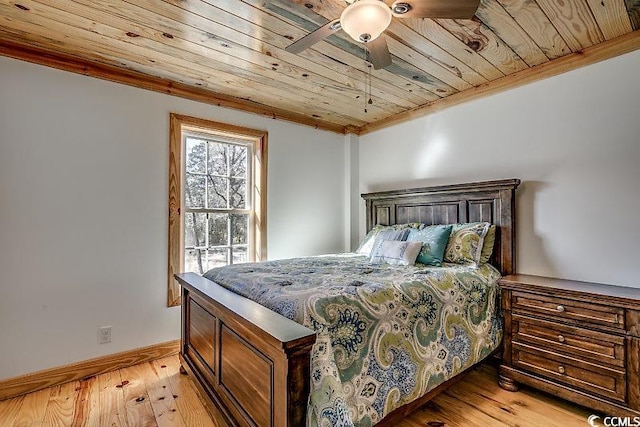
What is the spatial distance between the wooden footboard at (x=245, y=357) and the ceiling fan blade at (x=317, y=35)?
140 centimetres

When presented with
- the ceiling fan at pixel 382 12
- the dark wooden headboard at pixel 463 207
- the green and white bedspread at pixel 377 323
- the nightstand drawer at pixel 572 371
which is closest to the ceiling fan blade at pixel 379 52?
the ceiling fan at pixel 382 12

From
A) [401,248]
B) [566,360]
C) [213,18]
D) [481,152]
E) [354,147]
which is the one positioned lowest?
[566,360]

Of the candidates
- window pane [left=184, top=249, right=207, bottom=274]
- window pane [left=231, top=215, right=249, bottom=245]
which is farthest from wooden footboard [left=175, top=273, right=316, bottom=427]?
window pane [left=231, top=215, right=249, bottom=245]

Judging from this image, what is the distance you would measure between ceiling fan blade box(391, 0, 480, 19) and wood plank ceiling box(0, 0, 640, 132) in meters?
0.40

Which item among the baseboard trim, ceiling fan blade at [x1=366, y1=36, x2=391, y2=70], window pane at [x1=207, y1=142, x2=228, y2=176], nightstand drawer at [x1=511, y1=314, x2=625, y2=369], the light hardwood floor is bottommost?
the light hardwood floor

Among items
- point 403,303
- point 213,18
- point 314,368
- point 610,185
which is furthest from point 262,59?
point 610,185

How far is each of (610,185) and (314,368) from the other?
236cm

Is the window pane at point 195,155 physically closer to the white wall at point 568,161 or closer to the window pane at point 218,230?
the window pane at point 218,230

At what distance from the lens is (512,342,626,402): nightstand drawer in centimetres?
183

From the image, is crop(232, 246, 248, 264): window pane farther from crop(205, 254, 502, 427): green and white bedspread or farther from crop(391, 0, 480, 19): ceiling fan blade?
crop(391, 0, 480, 19): ceiling fan blade

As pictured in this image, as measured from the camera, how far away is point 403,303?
5.74 ft

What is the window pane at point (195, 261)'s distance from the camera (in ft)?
9.93

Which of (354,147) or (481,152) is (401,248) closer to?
(481,152)

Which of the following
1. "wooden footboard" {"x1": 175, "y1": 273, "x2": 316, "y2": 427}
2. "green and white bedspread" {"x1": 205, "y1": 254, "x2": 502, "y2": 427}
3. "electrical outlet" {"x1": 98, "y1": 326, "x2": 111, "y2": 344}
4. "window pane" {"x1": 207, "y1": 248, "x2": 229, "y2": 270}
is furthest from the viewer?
"window pane" {"x1": 207, "y1": 248, "x2": 229, "y2": 270}
